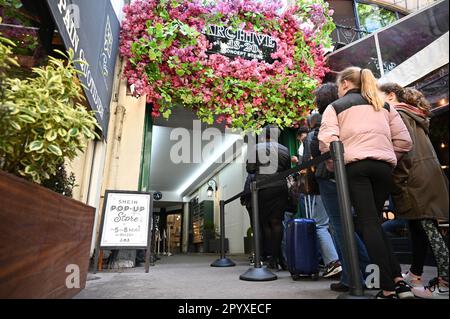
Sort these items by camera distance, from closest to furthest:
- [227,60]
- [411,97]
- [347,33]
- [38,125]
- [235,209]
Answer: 1. [38,125]
2. [411,97]
3. [227,60]
4. [347,33]
5. [235,209]

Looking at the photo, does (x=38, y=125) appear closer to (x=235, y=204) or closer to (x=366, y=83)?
(x=366, y=83)

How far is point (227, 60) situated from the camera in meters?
4.45

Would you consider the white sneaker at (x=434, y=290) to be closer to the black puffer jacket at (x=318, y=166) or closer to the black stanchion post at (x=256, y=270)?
the black puffer jacket at (x=318, y=166)

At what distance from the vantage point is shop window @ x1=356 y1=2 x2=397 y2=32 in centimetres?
699

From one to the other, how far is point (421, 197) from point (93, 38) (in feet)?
9.71

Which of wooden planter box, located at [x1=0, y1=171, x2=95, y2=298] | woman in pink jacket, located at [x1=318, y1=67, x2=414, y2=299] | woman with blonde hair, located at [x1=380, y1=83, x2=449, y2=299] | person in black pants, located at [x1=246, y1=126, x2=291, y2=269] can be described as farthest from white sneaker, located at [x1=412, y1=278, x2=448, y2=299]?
wooden planter box, located at [x1=0, y1=171, x2=95, y2=298]

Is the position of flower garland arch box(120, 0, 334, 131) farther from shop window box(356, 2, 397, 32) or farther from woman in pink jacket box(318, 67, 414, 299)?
woman in pink jacket box(318, 67, 414, 299)

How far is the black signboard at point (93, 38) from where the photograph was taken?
2.01 m

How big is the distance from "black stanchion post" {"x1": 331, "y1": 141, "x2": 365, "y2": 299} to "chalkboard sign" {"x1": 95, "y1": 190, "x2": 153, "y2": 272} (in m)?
2.31

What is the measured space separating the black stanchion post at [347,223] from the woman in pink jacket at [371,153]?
0.09 metres

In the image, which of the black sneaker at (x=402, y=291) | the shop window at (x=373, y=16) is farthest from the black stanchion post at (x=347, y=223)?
the shop window at (x=373, y=16)

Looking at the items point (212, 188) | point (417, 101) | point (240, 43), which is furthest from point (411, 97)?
point (212, 188)

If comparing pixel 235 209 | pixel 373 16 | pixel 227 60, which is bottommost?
pixel 235 209

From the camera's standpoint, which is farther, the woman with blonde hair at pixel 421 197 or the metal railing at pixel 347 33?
the metal railing at pixel 347 33
